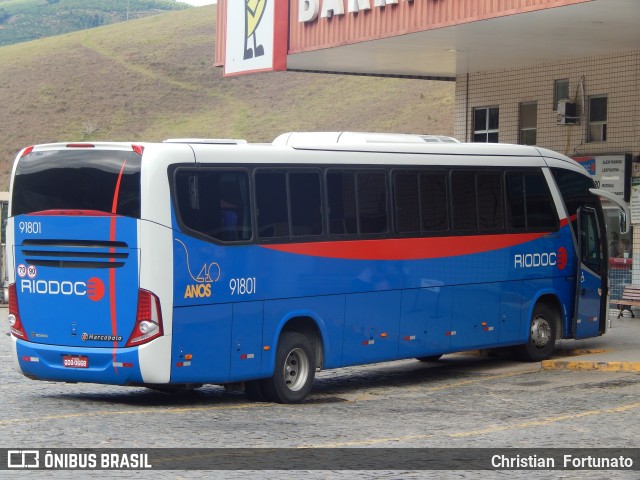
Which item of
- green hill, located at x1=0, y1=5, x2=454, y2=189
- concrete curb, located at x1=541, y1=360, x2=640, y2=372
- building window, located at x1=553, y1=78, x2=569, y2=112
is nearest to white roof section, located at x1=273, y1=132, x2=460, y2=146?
concrete curb, located at x1=541, y1=360, x2=640, y2=372

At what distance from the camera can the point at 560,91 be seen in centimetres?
2541

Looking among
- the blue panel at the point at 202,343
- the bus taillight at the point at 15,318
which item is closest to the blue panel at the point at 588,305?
the blue panel at the point at 202,343

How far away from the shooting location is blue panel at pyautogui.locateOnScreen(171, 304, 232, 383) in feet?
42.9

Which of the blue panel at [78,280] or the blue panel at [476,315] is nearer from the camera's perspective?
the blue panel at [78,280]

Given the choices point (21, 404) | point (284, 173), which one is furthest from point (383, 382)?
point (21, 404)

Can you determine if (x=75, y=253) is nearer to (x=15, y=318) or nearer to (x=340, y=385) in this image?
(x=15, y=318)

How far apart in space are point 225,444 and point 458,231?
667 cm

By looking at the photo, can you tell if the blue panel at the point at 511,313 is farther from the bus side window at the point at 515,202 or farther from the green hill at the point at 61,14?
the green hill at the point at 61,14

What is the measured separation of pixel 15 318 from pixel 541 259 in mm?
7795

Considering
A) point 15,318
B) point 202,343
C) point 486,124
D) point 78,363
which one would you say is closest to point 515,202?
point 202,343

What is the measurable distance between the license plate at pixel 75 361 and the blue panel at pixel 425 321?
4286mm

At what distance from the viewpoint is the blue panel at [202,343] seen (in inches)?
515

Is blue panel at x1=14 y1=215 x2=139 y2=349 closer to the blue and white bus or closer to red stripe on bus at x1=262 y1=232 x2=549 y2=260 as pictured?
the blue and white bus

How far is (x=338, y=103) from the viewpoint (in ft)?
309
